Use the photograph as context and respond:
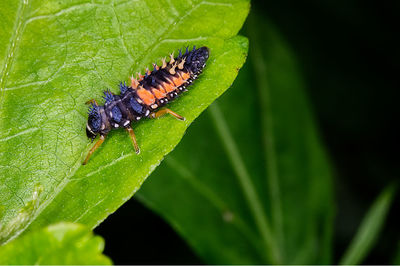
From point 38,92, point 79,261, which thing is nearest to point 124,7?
point 38,92

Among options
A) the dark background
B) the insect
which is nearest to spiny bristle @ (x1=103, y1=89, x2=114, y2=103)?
the insect

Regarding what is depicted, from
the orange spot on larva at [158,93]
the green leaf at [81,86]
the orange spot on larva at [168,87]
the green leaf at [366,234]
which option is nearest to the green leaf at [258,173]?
the green leaf at [366,234]

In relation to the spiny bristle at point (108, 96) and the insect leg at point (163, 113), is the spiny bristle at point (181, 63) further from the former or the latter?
the spiny bristle at point (108, 96)

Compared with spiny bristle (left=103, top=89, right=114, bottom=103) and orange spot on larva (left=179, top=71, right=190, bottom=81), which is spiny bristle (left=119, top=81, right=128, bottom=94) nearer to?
spiny bristle (left=103, top=89, right=114, bottom=103)

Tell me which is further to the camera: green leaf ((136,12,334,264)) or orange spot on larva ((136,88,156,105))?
green leaf ((136,12,334,264))

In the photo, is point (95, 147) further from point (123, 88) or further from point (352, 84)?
point (352, 84)

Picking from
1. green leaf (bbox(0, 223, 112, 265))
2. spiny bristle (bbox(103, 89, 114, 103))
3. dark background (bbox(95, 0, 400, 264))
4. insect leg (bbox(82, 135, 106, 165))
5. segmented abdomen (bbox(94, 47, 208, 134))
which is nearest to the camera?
green leaf (bbox(0, 223, 112, 265))

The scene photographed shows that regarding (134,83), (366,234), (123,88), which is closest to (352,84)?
(366,234)
